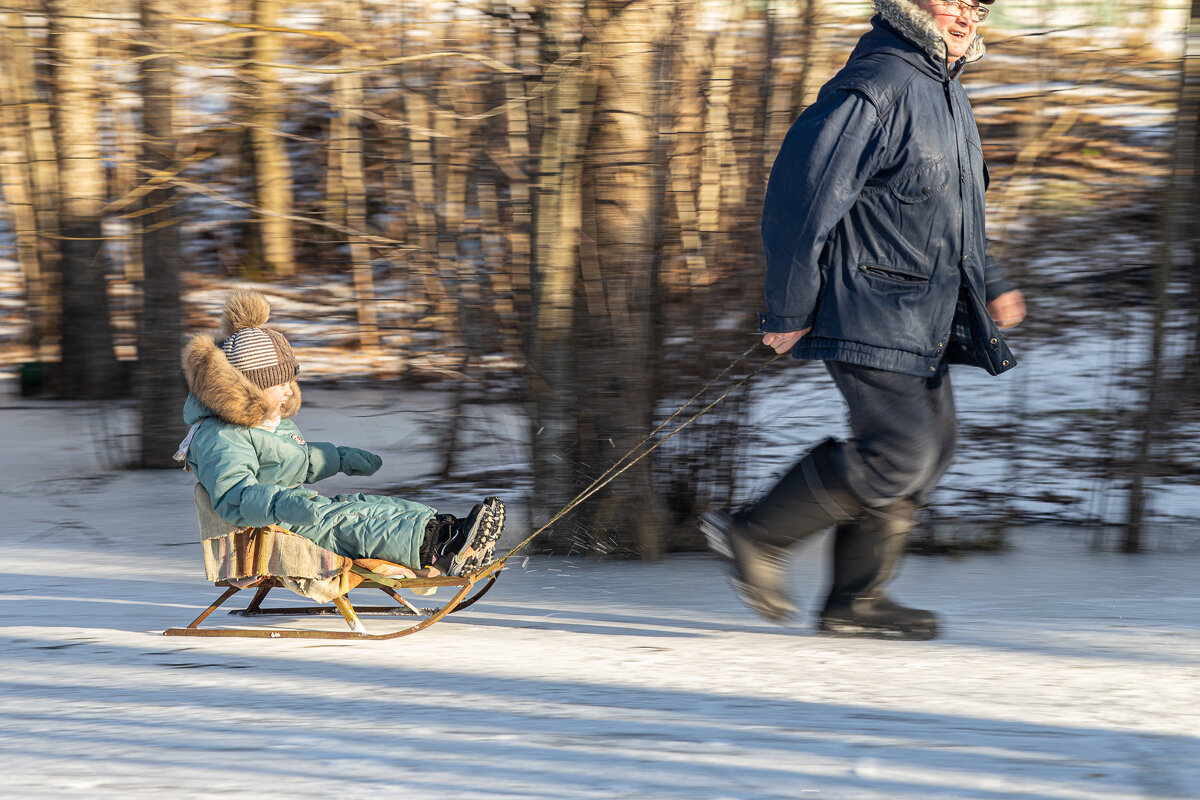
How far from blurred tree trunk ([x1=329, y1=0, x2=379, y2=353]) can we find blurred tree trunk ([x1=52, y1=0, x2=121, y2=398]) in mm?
1116

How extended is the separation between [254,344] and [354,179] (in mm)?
1651

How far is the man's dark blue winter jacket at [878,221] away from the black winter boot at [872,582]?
17.6 inches

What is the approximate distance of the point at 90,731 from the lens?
294 cm

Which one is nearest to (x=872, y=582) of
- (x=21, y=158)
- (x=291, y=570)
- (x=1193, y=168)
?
(x=291, y=570)

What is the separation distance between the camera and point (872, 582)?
3.62 m

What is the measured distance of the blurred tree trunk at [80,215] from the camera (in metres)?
5.93

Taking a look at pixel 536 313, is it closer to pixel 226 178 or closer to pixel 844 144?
pixel 844 144

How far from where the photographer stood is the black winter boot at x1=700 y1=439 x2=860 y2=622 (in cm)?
353

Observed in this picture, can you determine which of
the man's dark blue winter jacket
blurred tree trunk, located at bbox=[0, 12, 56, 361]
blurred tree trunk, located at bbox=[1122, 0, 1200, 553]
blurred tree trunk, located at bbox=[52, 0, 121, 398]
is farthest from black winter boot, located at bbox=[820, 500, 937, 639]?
blurred tree trunk, located at bbox=[0, 12, 56, 361]

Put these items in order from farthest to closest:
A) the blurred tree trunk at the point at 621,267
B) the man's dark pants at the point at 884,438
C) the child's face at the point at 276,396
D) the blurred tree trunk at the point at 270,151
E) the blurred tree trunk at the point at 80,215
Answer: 1. the blurred tree trunk at the point at 80,215
2. the blurred tree trunk at the point at 270,151
3. the blurred tree trunk at the point at 621,267
4. the child's face at the point at 276,396
5. the man's dark pants at the point at 884,438

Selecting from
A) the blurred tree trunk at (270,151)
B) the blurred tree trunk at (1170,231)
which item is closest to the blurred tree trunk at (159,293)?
the blurred tree trunk at (270,151)

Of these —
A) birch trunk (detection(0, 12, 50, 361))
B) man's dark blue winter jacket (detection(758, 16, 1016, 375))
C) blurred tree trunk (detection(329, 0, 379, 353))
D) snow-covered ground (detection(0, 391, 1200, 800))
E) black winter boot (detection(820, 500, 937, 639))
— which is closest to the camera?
snow-covered ground (detection(0, 391, 1200, 800))

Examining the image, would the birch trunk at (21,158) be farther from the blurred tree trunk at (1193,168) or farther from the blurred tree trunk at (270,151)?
the blurred tree trunk at (1193,168)

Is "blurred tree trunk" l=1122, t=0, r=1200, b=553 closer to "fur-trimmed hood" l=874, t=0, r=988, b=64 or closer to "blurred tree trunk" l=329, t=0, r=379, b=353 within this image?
"fur-trimmed hood" l=874, t=0, r=988, b=64
